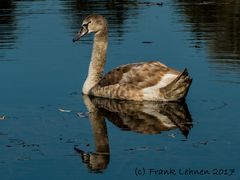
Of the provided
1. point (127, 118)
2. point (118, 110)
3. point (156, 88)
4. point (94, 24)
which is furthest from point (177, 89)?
point (94, 24)

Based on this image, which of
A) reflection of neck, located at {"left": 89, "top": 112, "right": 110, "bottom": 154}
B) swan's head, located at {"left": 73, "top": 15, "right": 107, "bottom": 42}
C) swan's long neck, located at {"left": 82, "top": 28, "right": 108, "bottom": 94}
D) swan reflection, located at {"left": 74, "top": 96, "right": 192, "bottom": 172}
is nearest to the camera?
swan reflection, located at {"left": 74, "top": 96, "right": 192, "bottom": 172}

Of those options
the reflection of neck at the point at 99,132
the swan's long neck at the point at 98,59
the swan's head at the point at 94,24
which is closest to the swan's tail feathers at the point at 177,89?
the reflection of neck at the point at 99,132

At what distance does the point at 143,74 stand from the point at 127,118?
195cm

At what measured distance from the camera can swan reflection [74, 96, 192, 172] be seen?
13.8 meters

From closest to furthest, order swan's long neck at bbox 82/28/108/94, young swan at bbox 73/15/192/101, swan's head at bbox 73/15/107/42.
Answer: young swan at bbox 73/15/192/101 < swan's long neck at bbox 82/28/108/94 < swan's head at bbox 73/15/107/42

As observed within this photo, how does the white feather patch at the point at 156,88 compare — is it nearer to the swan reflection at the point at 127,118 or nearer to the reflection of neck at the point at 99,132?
the swan reflection at the point at 127,118

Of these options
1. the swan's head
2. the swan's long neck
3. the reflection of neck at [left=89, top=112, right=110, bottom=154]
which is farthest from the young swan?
the reflection of neck at [left=89, top=112, right=110, bottom=154]

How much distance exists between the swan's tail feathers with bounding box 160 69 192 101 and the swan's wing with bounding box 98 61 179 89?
220 mm

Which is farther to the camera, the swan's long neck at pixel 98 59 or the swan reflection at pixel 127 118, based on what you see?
the swan's long neck at pixel 98 59

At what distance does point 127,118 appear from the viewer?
53.8ft

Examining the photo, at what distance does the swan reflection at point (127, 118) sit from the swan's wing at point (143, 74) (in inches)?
17.9

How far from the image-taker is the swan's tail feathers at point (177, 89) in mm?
17395

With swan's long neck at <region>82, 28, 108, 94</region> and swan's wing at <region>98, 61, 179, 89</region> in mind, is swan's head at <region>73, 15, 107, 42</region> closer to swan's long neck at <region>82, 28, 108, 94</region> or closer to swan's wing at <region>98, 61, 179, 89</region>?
swan's long neck at <region>82, 28, 108, 94</region>

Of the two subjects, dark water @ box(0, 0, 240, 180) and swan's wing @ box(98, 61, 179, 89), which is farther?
swan's wing @ box(98, 61, 179, 89)
